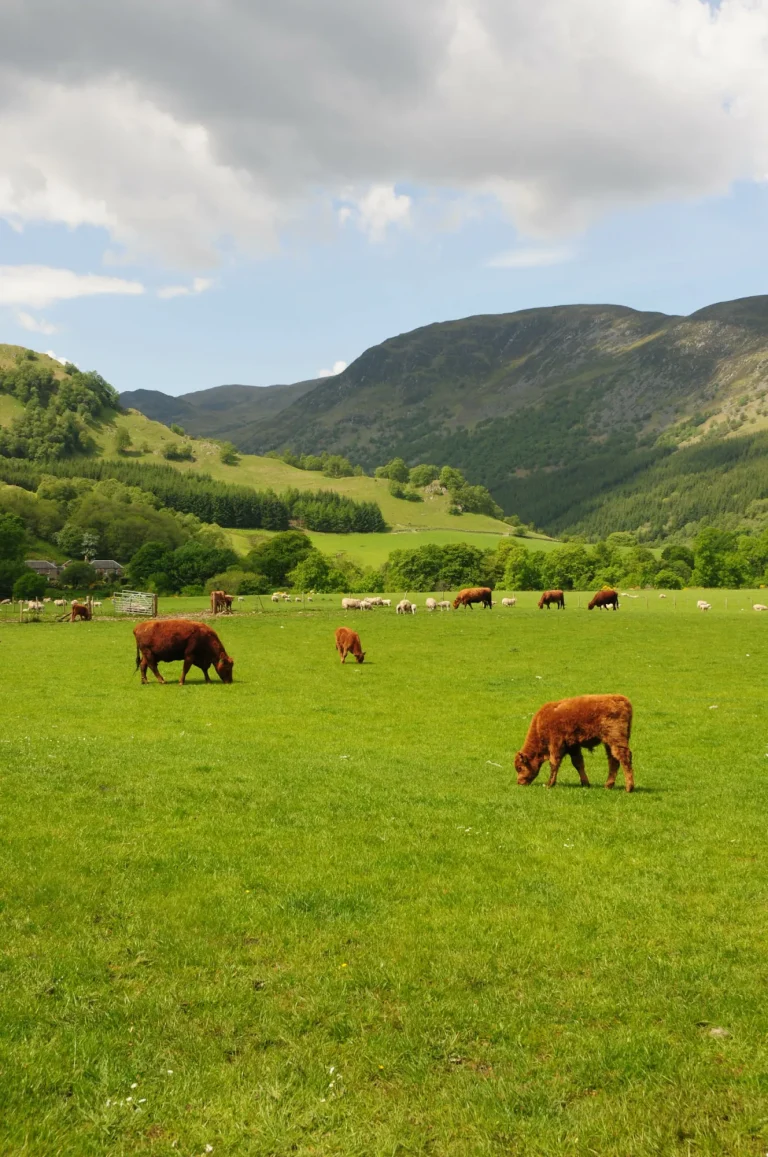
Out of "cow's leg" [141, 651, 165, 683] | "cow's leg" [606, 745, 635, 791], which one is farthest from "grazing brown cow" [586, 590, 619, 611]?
"cow's leg" [606, 745, 635, 791]

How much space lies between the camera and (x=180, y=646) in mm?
32875

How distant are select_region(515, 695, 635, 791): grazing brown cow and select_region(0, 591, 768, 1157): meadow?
1.83 feet

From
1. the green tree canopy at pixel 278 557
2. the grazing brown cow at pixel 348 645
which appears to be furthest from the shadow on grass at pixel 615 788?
the green tree canopy at pixel 278 557

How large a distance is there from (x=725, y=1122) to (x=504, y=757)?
14.4 meters

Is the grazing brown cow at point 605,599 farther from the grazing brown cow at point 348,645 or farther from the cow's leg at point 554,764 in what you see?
the cow's leg at point 554,764

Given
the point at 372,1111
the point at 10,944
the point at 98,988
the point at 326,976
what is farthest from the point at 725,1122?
the point at 10,944

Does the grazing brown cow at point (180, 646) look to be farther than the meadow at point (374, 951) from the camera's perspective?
Yes

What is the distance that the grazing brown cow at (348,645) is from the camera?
4116cm

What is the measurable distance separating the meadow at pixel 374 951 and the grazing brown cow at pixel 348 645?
19416 millimetres

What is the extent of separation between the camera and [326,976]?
335 inches

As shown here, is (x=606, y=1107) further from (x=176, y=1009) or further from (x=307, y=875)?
(x=307, y=875)

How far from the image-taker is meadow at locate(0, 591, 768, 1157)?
6375 millimetres

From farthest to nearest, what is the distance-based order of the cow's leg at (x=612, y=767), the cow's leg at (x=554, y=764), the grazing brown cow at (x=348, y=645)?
the grazing brown cow at (x=348, y=645), the cow's leg at (x=554, y=764), the cow's leg at (x=612, y=767)

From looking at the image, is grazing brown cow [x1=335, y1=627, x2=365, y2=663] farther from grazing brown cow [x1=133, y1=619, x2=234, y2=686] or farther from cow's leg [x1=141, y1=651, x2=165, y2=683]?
cow's leg [x1=141, y1=651, x2=165, y2=683]
